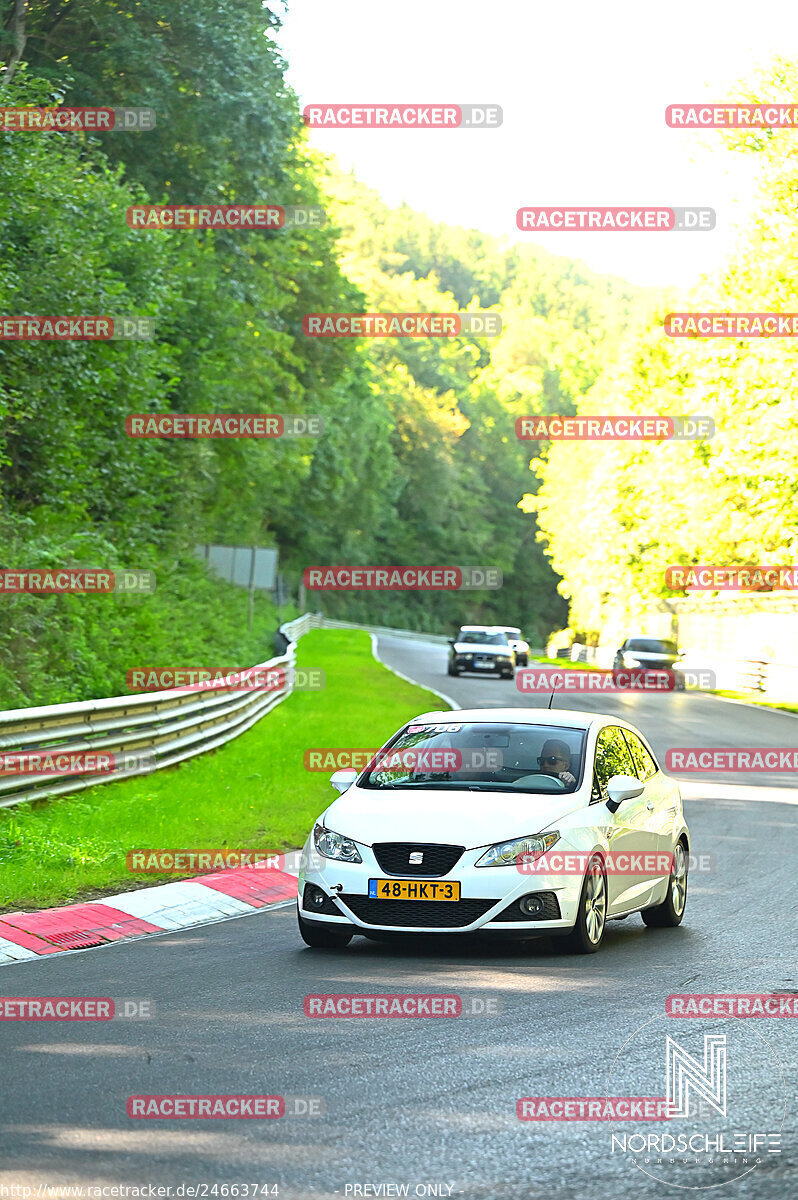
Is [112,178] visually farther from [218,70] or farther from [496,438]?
[496,438]

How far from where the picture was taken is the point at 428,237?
168125 mm

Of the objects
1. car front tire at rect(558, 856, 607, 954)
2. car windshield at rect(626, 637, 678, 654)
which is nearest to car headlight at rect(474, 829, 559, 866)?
car front tire at rect(558, 856, 607, 954)

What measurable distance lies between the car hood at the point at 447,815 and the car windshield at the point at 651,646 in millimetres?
39460

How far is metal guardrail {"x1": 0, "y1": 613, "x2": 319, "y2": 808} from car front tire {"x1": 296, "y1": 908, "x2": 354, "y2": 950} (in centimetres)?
390

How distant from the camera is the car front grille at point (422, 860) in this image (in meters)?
9.20

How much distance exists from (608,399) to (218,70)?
43.2 metres

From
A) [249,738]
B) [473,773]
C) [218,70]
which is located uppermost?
[218,70]

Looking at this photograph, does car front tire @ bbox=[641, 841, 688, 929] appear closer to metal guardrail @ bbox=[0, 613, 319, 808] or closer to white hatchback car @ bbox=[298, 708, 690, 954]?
white hatchback car @ bbox=[298, 708, 690, 954]

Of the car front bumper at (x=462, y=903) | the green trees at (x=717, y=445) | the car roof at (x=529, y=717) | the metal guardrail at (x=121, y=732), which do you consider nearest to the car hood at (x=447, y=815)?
the car front bumper at (x=462, y=903)

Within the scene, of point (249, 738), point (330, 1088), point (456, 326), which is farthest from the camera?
point (456, 326)

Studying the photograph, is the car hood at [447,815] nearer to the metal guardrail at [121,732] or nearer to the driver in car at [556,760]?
the driver in car at [556,760]

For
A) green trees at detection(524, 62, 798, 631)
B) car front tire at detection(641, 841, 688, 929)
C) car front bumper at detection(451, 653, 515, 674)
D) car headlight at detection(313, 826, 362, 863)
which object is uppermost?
green trees at detection(524, 62, 798, 631)

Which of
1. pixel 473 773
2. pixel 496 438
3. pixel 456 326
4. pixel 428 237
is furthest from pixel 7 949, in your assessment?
pixel 428 237

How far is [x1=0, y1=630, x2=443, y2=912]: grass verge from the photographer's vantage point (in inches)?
450
